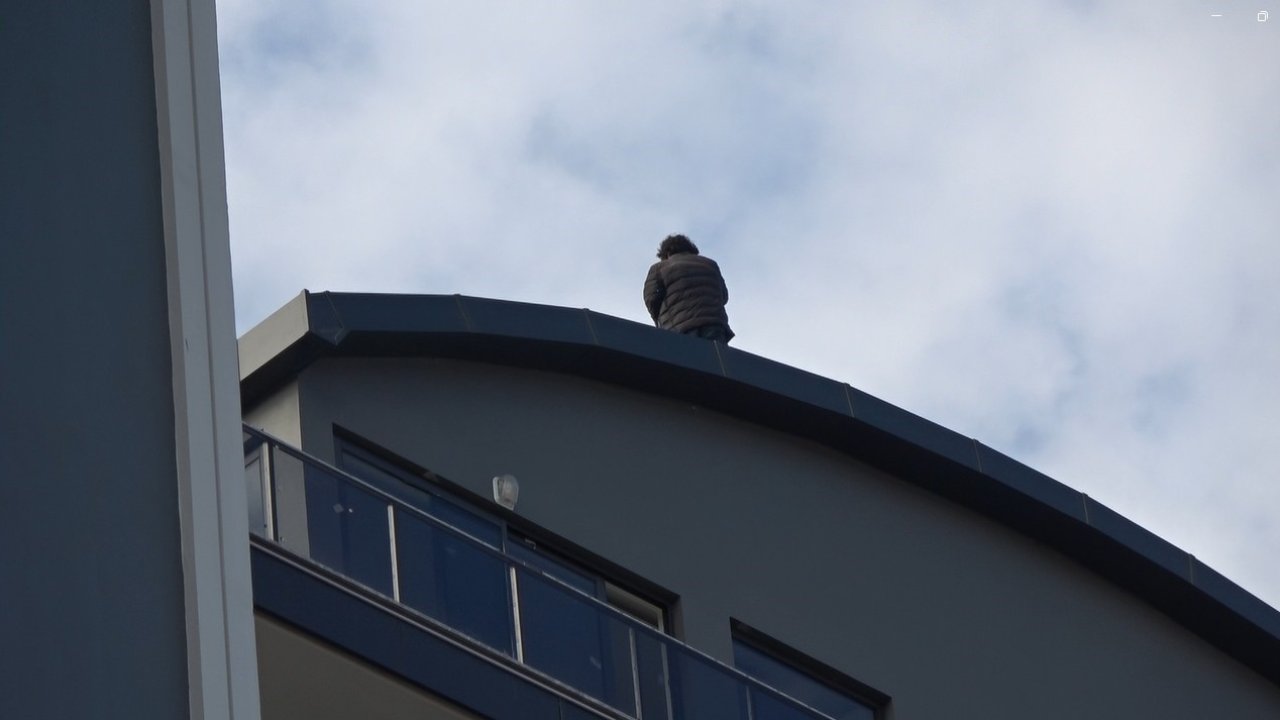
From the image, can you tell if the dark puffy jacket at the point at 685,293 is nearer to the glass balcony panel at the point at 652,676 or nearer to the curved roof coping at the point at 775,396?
the curved roof coping at the point at 775,396

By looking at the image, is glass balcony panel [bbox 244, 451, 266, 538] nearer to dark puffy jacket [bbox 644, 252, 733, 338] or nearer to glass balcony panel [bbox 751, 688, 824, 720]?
glass balcony panel [bbox 751, 688, 824, 720]

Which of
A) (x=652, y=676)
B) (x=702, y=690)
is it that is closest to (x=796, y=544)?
(x=702, y=690)

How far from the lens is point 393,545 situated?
10750 millimetres

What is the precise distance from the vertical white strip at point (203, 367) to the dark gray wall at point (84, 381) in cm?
3

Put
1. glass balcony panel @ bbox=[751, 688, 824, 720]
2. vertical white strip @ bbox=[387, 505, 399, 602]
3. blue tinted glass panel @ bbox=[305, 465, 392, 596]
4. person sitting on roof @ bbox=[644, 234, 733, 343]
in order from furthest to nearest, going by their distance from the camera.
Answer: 1. person sitting on roof @ bbox=[644, 234, 733, 343]
2. glass balcony panel @ bbox=[751, 688, 824, 720]
3. vertical white strip @ bbox=[387, 505, 399, 602]
4. blue tinted glass panel @ bbox=[305, 465, 392, 596]

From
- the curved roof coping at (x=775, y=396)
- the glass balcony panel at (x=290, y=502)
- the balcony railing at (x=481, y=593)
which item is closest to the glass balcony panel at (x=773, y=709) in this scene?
the balcony railing at (x=481, y=593)

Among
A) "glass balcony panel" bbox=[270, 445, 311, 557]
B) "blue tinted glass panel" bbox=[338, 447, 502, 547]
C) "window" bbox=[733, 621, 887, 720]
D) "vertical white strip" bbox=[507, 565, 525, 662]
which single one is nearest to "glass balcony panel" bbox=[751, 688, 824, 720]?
"vertical white strip" bbox=[507, 565, 525, 662]

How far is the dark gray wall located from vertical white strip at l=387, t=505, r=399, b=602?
6532 mm

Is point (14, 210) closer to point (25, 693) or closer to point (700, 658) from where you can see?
point (25, 693)

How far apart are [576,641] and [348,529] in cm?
153

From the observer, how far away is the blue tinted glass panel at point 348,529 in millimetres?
10367

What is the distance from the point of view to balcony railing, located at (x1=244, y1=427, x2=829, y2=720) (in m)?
10.4

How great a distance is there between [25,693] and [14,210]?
0.89 m

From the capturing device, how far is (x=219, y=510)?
4016mm
